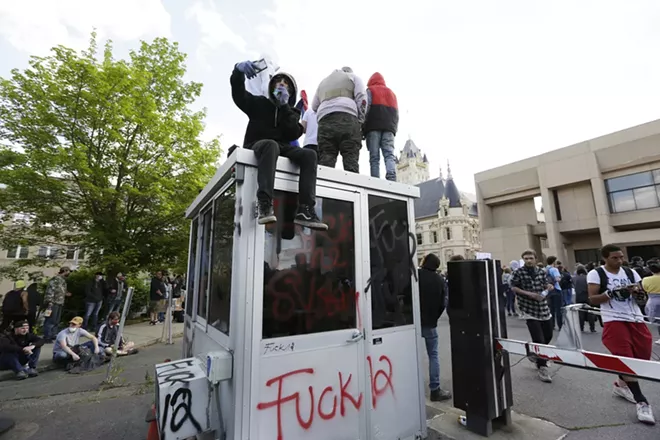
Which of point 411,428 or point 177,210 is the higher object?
point 177,210

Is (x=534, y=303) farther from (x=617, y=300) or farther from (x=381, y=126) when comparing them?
(x=381, y=126)

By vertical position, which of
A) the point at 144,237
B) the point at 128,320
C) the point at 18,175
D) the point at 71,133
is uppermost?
the point at 71,133

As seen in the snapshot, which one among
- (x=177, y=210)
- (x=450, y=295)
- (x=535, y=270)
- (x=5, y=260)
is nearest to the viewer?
(x=450, y=295)

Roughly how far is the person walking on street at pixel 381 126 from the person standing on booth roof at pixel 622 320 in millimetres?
2974

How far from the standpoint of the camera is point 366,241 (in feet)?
10.2

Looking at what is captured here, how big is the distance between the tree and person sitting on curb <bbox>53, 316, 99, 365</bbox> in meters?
4.27

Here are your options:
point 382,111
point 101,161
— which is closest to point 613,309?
point 382,111

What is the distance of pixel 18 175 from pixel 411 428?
1239 centimetres

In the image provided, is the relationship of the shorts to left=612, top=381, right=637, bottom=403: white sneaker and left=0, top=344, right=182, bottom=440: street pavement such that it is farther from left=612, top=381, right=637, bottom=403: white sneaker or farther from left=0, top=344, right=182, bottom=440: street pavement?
left=0, top=344, right=182, bottom=440: street pavement

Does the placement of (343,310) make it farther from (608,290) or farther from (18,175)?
(18,175)

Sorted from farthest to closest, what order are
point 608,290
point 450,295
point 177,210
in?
point 177,210 → point 608,290 → point 450,295

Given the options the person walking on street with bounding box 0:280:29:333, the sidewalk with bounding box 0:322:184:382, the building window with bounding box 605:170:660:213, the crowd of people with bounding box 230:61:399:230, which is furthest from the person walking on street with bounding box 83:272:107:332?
the building window with bounding box 605:170:660:213

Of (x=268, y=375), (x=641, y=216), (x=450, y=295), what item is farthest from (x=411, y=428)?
(x=641, y=216)

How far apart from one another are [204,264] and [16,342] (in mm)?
5808
